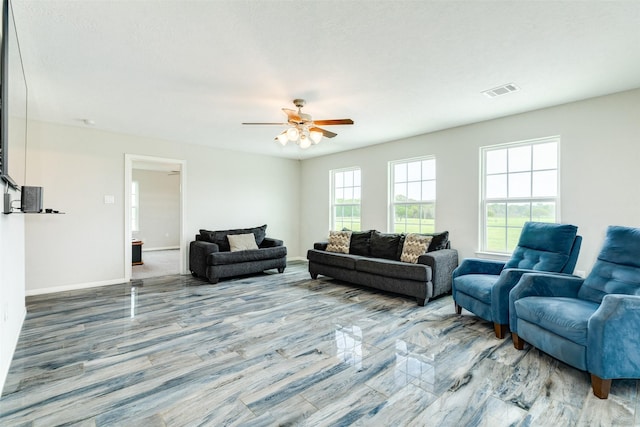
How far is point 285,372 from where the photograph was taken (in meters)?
2.35

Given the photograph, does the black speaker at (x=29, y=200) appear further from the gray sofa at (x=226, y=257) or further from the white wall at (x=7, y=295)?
the gray sofa at (x=226, y=257)

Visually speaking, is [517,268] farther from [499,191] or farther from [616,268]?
[499,191]

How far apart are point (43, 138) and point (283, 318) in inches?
174

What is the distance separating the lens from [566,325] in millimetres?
2205

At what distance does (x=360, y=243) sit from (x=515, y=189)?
2.49 m

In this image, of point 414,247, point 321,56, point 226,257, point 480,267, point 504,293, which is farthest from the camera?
point 226,257

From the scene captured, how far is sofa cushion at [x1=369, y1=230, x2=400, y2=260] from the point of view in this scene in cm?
504

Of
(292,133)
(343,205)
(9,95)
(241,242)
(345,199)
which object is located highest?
(292,133)

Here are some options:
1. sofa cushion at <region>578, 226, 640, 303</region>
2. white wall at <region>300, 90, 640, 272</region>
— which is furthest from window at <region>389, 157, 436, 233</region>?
sofa cushion at <region>578, 226, 640, 303</region>

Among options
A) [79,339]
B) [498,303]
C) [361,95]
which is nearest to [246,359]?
[79,339]

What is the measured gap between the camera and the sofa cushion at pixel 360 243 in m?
5.41

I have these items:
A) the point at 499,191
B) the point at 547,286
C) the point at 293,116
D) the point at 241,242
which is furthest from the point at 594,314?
the point at 241,242

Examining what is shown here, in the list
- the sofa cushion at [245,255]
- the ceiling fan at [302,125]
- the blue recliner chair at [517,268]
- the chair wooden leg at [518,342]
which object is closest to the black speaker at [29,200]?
the ceiling fan at [302,125]

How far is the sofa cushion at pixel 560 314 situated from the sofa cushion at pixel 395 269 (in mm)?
1340
